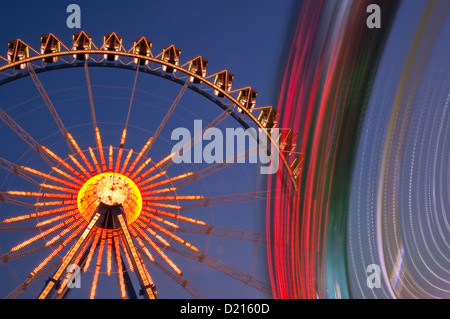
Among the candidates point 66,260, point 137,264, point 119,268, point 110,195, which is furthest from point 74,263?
point 110,195

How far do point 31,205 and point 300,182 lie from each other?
28.0ft

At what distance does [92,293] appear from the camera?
16.9 meters

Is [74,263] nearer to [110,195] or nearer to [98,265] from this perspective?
[98,265]

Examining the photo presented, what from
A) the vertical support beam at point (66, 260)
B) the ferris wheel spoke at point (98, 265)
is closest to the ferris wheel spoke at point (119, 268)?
the ferris wheel spoke at point (98, 265)

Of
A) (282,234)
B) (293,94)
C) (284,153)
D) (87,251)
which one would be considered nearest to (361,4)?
(293,94)

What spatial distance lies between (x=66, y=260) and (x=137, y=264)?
6.16 feet

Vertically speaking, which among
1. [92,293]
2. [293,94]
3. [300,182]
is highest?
[293,94]

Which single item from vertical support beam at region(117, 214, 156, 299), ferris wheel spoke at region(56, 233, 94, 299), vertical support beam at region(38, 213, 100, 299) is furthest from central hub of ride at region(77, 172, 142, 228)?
ferris wheel spoke at region(56, 233, 94, 299)

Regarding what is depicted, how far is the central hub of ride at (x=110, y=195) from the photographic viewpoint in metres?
18.8

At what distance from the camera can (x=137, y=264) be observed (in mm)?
17203

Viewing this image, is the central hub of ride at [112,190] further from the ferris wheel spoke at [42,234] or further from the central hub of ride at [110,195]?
the ferris wheel spoke at [42,234]

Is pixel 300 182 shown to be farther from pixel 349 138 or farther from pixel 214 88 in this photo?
pixel 214 88

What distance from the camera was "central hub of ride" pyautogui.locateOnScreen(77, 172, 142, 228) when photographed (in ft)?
61.6

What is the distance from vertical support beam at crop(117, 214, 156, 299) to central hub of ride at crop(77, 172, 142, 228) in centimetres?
64
